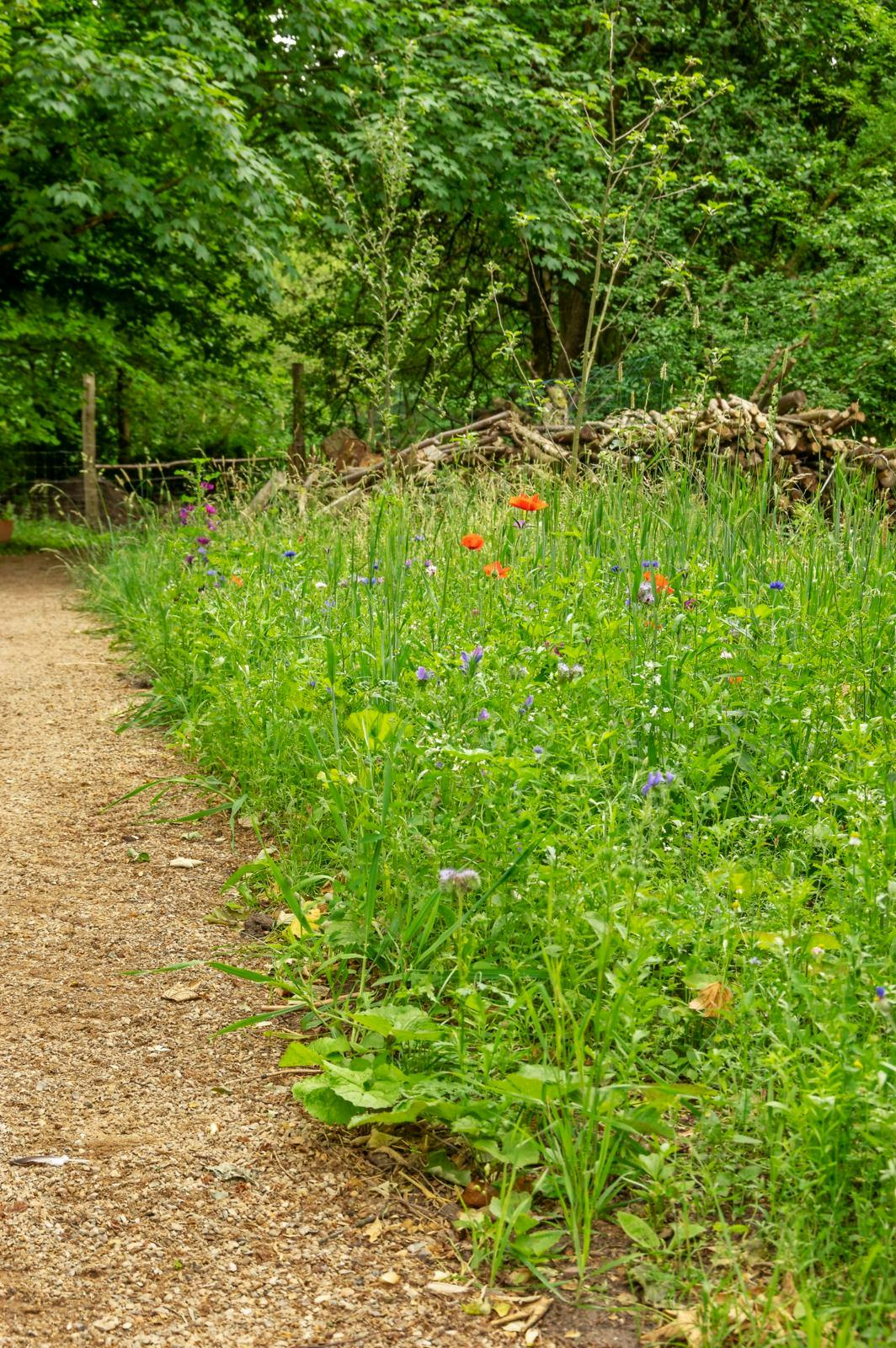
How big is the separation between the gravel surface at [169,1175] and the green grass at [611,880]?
11 centimetres

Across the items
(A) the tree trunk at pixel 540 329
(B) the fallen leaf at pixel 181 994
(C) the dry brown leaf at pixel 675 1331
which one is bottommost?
(B) the fallen leaf at pixel 181 994

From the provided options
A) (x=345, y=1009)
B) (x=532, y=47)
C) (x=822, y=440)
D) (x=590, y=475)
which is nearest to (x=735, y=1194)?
(x=345, y=1009)

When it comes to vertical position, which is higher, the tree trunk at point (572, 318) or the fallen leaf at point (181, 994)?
the tree trunk at point (572, 318)

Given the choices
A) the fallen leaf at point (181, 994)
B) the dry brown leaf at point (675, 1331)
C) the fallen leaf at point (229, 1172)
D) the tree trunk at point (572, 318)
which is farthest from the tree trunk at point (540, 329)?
the dry brown leaf at point (675, 1331)

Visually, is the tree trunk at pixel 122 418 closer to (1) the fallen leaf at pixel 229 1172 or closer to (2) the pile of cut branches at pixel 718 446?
(2) the pile of cut branches at pixel 718 446

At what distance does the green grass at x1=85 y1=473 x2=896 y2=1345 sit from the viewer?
171cm

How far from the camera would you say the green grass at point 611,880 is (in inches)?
67.2

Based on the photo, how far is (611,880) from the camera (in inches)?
82.4

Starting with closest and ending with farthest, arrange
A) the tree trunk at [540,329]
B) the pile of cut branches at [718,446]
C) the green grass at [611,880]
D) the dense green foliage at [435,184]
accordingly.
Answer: the green grass at [611,880] → the pile of cut branches at [718,446] → the dense green foliage at [435,184] → the tree trunk at [540,329]

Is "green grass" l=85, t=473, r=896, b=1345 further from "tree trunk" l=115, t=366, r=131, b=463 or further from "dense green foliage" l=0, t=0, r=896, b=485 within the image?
"tree trunk" l=115, t=366, r=131, b=463

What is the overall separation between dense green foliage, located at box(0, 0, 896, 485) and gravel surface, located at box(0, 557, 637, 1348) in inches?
290

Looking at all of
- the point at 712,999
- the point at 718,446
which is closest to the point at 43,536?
the point at 718,446

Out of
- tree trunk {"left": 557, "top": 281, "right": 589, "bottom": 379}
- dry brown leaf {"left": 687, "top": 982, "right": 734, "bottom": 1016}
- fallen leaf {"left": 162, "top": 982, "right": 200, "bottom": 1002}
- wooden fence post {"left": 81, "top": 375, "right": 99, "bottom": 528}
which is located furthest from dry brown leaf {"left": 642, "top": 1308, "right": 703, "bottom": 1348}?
tree trunk {"left": 557, "top": 281, "right": 589, "bottom": 379}

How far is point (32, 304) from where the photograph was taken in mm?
11898
